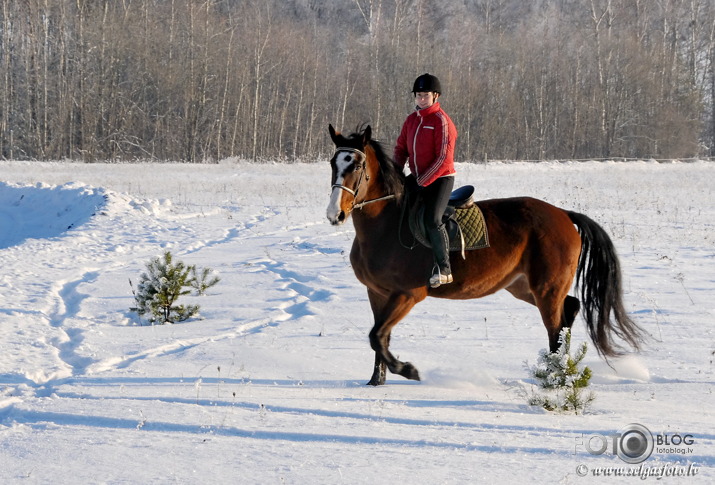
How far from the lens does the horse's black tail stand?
259 inches

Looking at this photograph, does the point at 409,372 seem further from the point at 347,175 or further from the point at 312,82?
the point at 312,82

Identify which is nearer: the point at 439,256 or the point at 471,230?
the point at 439,256

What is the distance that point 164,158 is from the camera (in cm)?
4531

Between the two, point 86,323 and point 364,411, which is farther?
point 86,323

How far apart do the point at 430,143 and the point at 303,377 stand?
2.31m

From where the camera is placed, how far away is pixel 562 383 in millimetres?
5332

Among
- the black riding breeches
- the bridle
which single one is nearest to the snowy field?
the black riding breeches

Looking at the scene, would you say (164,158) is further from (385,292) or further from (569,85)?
(385,292)

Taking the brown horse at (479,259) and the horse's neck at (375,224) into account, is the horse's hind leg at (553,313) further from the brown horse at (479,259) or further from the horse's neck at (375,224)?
the horse's neck at (375,224)

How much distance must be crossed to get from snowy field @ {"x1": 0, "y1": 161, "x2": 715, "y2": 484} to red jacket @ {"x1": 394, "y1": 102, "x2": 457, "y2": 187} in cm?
174

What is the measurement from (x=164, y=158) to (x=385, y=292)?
41.5m

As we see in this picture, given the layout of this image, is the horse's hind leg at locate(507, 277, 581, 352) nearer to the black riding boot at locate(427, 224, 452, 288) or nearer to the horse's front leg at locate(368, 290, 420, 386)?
the black riding boot at locate(427, 224, 452, 288)

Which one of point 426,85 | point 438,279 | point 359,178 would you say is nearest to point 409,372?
point 438,279

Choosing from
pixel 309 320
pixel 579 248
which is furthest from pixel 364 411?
pixel 309 320
